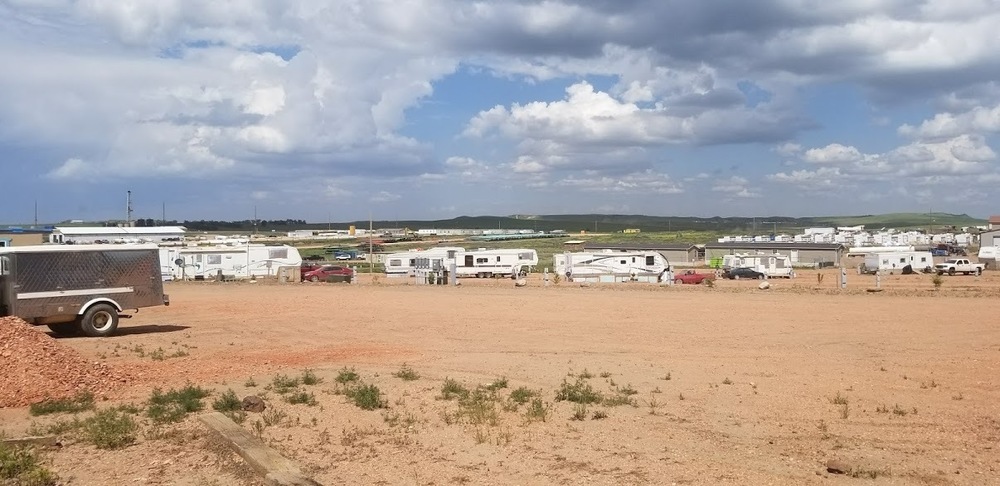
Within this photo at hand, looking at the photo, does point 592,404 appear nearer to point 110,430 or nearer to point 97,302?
point 110,430

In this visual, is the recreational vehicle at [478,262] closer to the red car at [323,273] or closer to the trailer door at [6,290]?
the red car at [323,273]

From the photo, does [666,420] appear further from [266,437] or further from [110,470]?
[110,470]

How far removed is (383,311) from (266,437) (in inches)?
803

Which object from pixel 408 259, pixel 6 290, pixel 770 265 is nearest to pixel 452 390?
pixel 6 290

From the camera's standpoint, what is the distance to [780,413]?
34.3 ft

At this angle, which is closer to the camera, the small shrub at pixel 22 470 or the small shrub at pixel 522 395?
the small shrub at pixel 22 470

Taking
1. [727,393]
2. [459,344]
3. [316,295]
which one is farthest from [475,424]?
[316,295]

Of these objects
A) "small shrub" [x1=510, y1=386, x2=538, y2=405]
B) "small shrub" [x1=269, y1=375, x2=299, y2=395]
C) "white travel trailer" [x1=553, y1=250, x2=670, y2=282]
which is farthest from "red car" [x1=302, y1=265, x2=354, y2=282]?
"small shrub" [x1=510, y1=386, x2=538, y2=405]

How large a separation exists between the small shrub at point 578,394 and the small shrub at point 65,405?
6142mm

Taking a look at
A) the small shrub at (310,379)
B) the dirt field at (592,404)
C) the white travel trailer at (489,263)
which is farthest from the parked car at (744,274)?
the small shrub at (310,379)

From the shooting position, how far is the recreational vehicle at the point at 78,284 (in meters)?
19.6

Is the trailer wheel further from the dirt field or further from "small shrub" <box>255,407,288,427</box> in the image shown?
"small shrub" <box>255,407,288,427</box>

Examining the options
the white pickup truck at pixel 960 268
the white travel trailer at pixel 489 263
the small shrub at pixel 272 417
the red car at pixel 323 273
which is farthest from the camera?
the white pickup truck at pixel 960 268

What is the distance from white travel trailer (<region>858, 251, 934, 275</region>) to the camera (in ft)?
214
